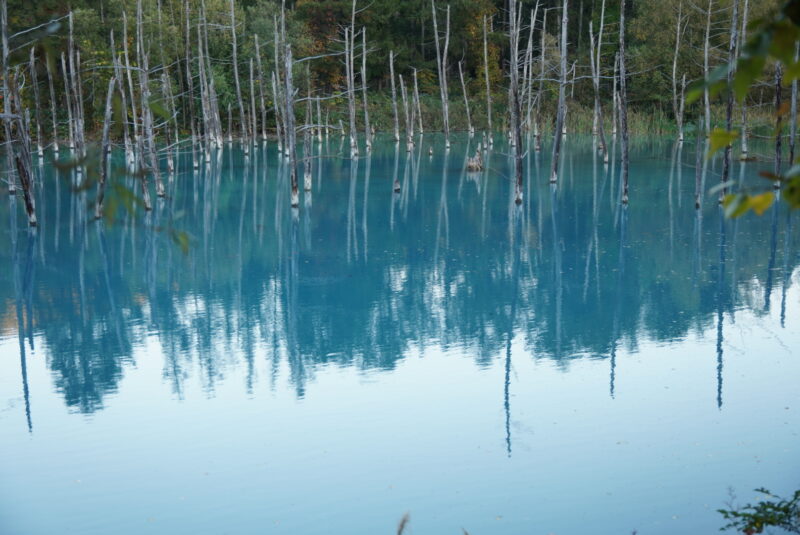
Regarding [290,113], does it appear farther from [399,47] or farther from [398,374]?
[399,47]

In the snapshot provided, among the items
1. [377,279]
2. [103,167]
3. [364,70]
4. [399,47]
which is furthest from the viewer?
[399,47]

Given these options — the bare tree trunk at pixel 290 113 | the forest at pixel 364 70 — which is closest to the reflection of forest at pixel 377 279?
the bare tree trunk at pixel 290 113

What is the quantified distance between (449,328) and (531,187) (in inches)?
522

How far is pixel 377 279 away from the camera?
45.2ft

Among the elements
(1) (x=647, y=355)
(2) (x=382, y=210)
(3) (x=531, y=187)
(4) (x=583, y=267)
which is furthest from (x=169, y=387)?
(3) (x=531, y=187)

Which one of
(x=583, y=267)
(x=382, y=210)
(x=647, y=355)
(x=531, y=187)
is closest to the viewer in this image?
(x=647, y=355)

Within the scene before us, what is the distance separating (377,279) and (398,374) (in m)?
4.55

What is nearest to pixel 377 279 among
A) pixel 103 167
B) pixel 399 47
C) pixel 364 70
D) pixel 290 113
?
pixel 290 113

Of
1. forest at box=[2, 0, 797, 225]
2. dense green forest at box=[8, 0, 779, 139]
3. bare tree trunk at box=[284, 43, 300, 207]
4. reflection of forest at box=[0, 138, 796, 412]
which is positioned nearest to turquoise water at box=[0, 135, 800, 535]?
reflection of forest at box=[0, 138, 796, 412]

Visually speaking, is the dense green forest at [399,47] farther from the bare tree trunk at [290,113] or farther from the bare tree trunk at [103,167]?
the bare tree trunk at [103,167]

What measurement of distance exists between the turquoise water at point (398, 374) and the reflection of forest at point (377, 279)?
63 millimetres

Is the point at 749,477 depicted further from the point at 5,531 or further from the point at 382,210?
the point at 382,210

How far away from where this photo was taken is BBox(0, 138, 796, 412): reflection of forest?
10383 millimetres

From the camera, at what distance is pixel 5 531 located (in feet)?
20.1
